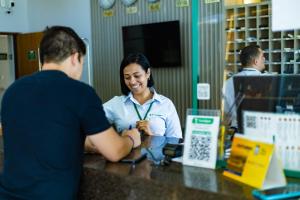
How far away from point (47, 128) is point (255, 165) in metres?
0.67

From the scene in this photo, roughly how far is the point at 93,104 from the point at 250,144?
52cm

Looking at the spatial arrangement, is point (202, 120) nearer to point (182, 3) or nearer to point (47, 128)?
point (47, 128)

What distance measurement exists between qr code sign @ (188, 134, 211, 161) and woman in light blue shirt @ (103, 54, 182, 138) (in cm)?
99

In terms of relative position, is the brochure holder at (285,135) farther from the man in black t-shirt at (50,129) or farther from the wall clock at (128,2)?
the wall clock at (128,2)

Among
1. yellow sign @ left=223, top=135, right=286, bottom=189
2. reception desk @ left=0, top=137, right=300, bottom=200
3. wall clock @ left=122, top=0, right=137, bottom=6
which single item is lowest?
reception desk @ left=0, top=137, right=300, bottom=200

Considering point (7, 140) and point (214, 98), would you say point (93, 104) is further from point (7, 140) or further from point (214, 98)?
point (214, 98)

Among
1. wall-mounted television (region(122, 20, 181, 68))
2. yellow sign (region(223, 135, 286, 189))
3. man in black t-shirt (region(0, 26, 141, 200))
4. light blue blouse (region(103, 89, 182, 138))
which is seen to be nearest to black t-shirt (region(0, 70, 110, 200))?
man in black t-shirt (region(0, 26, 141, 200))

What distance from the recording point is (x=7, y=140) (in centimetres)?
136

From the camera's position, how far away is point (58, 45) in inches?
54.1

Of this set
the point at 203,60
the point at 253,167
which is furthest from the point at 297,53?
the point at 253,167

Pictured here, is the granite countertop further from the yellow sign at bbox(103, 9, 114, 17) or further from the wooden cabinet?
the yellow sign at bbox(103, 9, 114, 17)

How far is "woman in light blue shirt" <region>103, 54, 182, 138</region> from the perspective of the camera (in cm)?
242

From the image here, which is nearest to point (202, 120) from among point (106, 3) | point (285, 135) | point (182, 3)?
point (285, 135)

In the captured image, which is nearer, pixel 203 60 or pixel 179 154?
pixel 179 154
